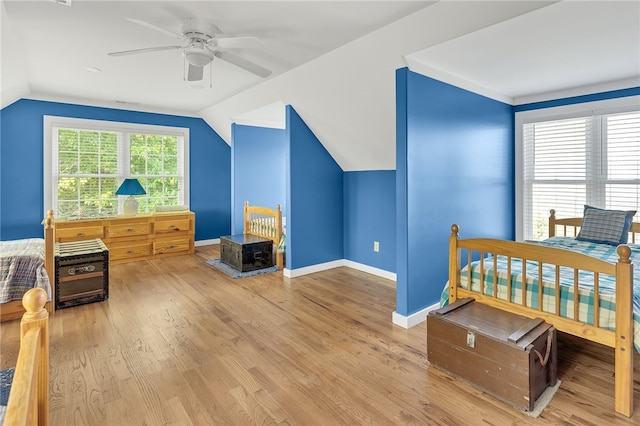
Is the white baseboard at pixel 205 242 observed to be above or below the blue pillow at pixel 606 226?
below

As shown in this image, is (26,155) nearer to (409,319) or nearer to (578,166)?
(409,319)

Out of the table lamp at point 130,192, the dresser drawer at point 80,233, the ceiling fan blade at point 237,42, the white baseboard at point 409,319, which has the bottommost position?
the white baseboard at point 409,319

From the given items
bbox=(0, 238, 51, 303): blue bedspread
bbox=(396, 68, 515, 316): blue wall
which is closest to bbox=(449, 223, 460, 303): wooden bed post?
bbox=(396, 68, 515, 316): blue wall

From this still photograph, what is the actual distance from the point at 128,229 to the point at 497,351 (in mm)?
5009

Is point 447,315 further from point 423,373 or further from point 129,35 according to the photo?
point 129,35

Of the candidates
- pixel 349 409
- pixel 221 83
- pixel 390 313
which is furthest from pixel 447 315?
pixel 221 83

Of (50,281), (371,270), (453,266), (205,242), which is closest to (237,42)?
(453,266)

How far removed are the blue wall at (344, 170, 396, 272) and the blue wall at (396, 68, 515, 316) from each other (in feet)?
3.08

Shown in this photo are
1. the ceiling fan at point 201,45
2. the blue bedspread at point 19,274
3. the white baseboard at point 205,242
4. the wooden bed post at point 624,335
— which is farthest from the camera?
the white baseboard at point 205,242

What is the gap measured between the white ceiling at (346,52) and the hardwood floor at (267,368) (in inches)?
83.0

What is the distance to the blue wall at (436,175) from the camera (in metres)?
2.93

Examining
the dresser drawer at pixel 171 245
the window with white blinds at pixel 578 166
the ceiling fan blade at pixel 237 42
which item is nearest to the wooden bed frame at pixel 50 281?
the dresser drawer at pixel 171 245

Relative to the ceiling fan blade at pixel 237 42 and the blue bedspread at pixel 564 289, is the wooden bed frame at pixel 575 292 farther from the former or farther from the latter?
the ceiling fan blade at pixel 237 42

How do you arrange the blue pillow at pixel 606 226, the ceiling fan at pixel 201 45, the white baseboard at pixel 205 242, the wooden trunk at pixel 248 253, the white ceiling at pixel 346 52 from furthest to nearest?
the white baseboard at pixel 205 242 → the wooden trunk at pixel 248 253 → the blue pillow at pixel 606 226 → the ceiling fan at pixel 201 45 → the white ceiling at pixel 346 52
